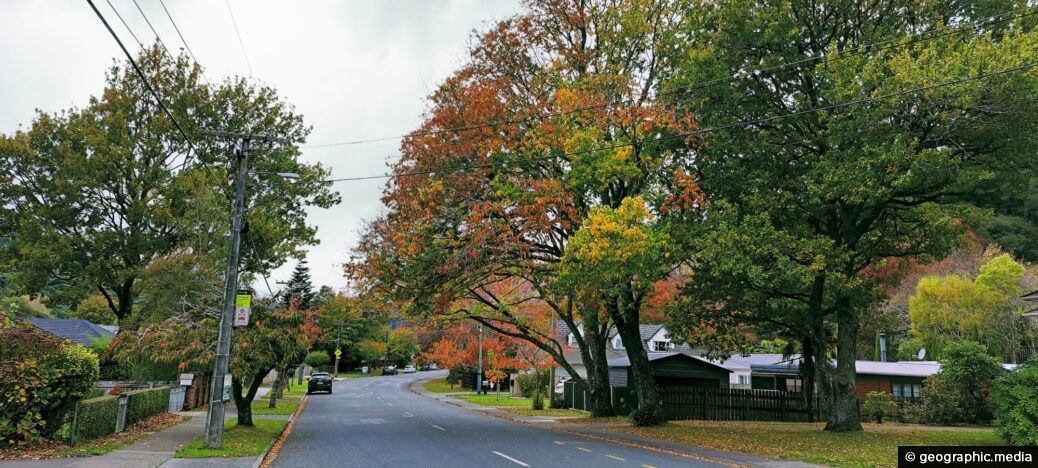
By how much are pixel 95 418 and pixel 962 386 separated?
30027 mm

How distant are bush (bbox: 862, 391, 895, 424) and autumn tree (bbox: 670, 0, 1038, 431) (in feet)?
38.0

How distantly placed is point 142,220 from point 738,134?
27.8 meters

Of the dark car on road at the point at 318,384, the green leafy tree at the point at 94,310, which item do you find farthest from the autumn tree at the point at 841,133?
the green leafy tree at the point at 94,310

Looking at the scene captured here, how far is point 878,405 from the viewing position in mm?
29625

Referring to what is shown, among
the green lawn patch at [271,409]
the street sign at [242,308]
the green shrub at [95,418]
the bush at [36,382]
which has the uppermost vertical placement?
the street sign at [242,308]

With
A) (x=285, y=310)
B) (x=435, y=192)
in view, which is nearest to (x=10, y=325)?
(x=285, y=310)

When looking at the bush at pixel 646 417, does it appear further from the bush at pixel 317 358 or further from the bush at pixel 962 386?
the bush at pixel 317 358

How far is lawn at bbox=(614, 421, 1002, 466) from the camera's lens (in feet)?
47.0

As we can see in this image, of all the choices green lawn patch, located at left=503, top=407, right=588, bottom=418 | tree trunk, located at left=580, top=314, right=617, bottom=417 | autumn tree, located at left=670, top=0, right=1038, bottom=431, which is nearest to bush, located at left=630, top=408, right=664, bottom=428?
tree trunk, located at left=580, top=314, right=617, bottom=417

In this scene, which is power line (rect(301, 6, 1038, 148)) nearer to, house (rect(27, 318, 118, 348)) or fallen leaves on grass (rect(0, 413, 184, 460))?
fallen leaves on grass (rect(0, 413, 184, 460))

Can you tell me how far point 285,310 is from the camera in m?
19.2

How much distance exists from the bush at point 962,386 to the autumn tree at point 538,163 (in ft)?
40.9

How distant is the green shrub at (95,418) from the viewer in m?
14.3

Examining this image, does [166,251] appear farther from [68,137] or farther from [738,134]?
[738,134]
